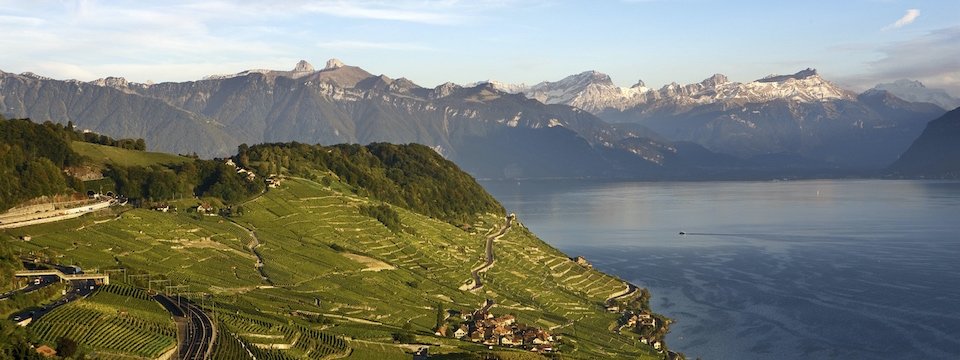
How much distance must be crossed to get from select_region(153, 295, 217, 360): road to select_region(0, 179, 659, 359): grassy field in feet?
2.94

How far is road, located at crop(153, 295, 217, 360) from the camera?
148 ft

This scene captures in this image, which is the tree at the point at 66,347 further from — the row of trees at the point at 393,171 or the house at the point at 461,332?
the row of trees at the point at 393,171

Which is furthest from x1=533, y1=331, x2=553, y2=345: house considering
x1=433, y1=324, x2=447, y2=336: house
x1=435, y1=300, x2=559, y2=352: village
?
x1=433, y1=324, x2=447, y2=336: house

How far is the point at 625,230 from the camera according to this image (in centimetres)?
18600

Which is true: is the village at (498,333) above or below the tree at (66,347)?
below

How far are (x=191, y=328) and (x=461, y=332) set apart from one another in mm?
26933

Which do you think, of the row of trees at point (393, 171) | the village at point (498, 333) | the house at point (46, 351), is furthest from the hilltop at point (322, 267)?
the house at point (46, 351)

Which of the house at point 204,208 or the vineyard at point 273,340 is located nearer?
the vineyard at point 273,340

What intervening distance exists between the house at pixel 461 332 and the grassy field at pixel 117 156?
4269cm

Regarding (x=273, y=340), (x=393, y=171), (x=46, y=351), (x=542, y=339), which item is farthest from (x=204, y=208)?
(x=393, y=171)

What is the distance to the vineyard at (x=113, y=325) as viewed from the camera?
1676 inches

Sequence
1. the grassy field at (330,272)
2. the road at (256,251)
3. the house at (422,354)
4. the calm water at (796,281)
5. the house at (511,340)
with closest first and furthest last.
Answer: the house at (422,354) → the grassy field at (330,272) → the house at (511,340) → the road at (256,251) → the calm water at (796,281)

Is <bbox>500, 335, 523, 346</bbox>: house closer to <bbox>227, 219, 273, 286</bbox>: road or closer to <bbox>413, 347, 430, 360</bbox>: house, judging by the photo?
<bbox>413, 347, 430, 360</bbox>: house

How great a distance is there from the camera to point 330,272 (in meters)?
81.9
